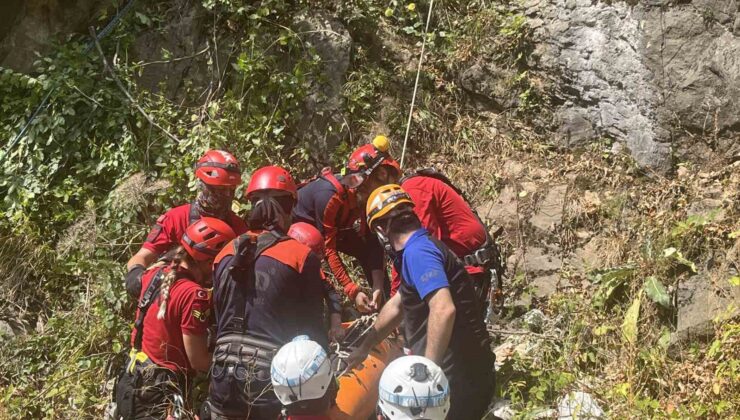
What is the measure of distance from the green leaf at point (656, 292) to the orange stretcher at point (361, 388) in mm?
2112

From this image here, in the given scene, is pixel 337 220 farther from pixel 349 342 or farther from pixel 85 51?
pixel 85 51

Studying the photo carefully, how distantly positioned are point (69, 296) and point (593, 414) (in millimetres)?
5090

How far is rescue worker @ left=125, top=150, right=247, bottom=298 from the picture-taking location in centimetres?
545

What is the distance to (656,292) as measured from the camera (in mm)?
5719

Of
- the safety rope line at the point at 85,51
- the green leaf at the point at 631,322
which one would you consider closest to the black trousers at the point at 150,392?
the green leaf at the point at 631,322

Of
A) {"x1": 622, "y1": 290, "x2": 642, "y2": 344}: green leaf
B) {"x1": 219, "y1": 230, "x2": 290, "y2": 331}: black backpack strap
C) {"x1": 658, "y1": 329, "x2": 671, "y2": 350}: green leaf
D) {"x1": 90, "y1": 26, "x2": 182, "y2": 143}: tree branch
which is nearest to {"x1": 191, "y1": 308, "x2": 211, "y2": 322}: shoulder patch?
{"x1": 219, "y1": 230, "x2": 290, "y2": 331}: black backpack strap

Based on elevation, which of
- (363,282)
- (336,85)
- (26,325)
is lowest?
(26,325)

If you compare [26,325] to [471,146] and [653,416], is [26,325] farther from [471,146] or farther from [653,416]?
[653,416]

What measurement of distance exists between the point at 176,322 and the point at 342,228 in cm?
187

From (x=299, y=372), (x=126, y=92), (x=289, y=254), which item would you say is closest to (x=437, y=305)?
(x=299, y=372)

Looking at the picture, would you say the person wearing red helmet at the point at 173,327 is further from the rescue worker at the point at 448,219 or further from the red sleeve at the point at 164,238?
the rescue worker at the point at 448,219

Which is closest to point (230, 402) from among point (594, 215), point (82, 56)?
point (594, 215)

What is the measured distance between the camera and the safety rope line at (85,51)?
7859 mm

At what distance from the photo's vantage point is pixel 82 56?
8141 millimetres
